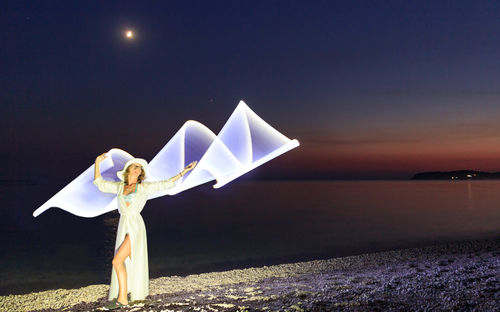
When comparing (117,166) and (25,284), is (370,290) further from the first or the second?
(25,284)

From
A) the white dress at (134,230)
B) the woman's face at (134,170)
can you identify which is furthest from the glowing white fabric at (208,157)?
the woman's face at (134,170)

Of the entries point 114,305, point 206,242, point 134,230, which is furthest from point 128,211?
point 206,242

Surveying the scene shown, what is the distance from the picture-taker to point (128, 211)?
24.8 ft

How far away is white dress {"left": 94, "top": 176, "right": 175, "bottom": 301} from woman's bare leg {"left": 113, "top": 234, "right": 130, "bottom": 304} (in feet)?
0.23

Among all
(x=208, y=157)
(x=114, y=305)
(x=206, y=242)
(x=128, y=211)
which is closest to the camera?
(x=114, y=305)

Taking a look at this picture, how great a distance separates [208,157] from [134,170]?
2.39 meters

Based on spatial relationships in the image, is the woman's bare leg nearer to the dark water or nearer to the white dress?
the white dress

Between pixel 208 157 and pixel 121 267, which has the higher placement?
pixel 208 157

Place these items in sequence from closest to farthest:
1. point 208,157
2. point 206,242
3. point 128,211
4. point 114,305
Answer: point 114,305 → point 128,211 → point 208,157 → point 206,242

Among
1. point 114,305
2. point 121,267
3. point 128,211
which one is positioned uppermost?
point 128,211

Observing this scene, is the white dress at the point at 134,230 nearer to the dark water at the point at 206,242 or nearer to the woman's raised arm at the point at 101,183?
the woman's raised arm at the point at 101,183

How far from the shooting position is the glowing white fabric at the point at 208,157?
9329 mm

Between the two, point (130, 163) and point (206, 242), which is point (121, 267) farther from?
point (206, 242)

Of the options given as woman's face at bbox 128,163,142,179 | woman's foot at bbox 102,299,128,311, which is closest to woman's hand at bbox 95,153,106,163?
woman's face at bbox 128,163,142,179
